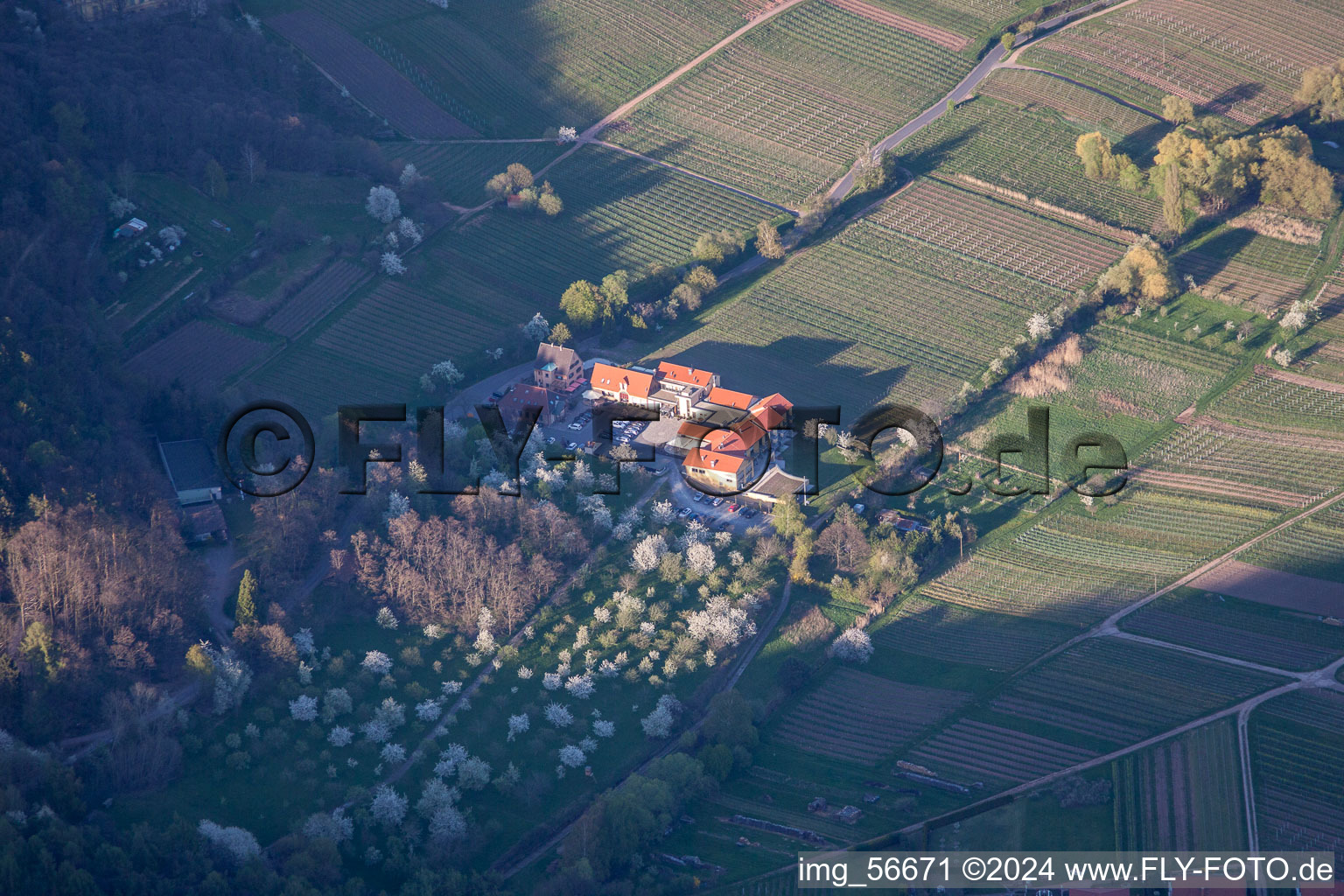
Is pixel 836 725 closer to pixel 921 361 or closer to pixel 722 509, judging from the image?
pixel 722 509

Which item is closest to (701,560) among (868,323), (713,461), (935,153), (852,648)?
(713,461)

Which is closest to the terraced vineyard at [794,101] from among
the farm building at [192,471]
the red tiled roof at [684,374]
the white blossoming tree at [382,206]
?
the white blossoming tree at [382,206]

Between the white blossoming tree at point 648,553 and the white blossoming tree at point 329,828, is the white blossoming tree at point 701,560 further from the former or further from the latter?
the white blossoming tree at point 329,828

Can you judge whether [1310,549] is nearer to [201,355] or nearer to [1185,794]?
[1185,794]

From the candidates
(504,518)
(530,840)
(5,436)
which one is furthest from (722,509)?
(5,436)

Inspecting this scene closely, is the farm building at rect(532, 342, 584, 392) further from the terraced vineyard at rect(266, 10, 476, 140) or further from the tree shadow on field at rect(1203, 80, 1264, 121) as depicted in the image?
the tree shadow on field at rect(1203, 80, 1264, 121)

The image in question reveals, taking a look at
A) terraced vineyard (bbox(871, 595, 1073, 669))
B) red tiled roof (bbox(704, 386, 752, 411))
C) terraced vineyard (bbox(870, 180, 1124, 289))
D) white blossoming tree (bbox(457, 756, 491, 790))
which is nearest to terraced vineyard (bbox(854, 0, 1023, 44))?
terraced vineyard (bbox(870, 180, 1124, 289))
